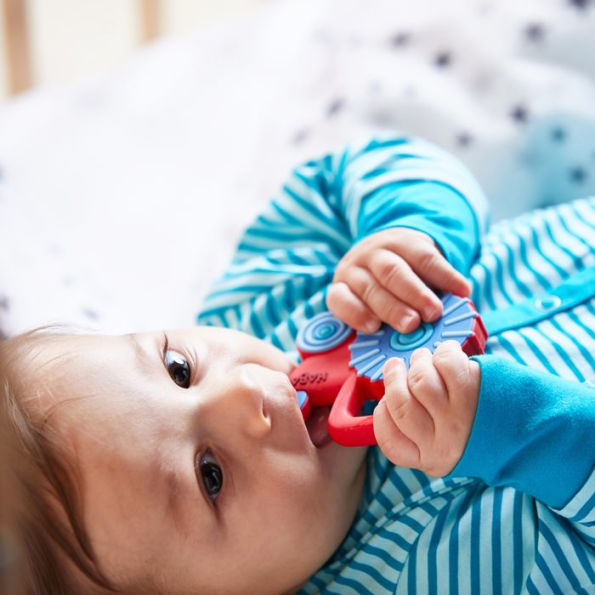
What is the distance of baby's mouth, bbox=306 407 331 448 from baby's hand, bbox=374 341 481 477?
0.36ft

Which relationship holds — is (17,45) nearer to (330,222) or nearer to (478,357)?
(330,222)

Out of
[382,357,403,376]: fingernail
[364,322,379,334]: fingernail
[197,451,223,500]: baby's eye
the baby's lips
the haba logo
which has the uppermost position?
[382,357,403,376]: fingernail

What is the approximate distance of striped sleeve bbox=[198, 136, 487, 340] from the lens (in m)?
0.95

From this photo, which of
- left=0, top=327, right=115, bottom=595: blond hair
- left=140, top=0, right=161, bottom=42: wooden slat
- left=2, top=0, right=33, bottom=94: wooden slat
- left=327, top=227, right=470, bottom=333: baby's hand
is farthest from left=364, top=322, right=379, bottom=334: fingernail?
left=140, top=0, right=161, bottom=42: wooden slat

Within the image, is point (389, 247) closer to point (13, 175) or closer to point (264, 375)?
point (264, 375)

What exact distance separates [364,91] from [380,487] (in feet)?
1.98

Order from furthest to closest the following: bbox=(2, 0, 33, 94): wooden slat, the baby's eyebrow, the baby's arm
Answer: bbox=(2, 0, 33, 94): wooden slat → the baby's eyebrow → the baby's arm

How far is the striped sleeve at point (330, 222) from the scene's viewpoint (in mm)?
945

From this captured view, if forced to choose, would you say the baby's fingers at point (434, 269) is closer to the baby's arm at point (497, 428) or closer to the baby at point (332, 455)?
the baby at point (332, 455)

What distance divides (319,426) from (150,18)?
1.18 metres

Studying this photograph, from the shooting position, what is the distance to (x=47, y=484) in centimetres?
72

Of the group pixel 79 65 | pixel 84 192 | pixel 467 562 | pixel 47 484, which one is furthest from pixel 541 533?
pixel 79 65

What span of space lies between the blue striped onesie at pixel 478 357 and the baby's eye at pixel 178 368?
6.4 inches

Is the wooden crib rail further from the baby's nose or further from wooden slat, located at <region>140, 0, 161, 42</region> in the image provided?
the baby's nose
